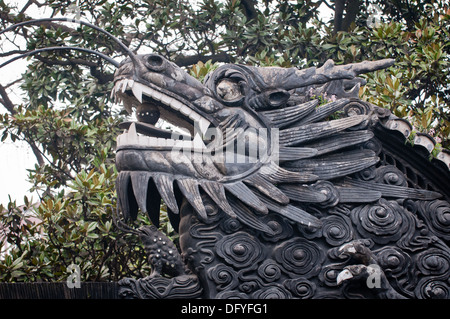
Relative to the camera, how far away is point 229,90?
5.00 meters

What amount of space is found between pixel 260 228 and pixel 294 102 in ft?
3.85

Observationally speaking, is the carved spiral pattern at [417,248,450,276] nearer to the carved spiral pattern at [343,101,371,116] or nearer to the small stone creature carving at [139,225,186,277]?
the carved spiral pattern at [343,101,371,116]

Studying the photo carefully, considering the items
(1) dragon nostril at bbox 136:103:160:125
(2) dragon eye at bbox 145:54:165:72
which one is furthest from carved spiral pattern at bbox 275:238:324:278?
(2) dragon eye at bbox 145:54:165:72

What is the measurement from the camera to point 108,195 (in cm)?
686

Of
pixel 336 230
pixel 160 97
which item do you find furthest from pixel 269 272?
pixel 160 97

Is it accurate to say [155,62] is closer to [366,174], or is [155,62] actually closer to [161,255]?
[161,255]

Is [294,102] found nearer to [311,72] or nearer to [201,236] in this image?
[311,72]

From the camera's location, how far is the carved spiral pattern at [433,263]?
4.64 metres

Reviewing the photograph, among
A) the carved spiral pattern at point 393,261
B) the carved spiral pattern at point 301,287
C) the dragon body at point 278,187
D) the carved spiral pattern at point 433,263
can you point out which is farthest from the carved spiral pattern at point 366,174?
the carved spiral pattern at point 301,287

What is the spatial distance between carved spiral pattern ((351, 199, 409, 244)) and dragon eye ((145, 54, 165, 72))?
5.87ft

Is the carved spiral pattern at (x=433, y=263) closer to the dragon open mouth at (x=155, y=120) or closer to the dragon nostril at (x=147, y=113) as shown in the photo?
the dragon open mouth at (x=155, y=120)

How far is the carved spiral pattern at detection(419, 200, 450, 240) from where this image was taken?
4.83 m
